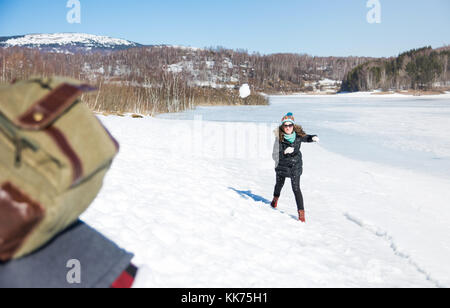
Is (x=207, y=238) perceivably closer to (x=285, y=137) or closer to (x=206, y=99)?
(x=285, y=137)

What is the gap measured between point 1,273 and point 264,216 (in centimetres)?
354

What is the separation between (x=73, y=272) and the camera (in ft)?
5.07

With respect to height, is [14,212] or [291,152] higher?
[14,212]

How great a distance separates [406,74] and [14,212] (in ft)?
378

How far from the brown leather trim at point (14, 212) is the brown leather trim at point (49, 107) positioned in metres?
0.23

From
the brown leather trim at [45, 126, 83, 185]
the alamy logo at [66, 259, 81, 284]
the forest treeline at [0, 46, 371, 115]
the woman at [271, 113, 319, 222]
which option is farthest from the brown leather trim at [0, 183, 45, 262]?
the forest treeline at [0, 46, 371, 115]

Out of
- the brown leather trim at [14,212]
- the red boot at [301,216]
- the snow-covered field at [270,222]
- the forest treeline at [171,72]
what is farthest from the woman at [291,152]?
the forest treeline at [171,72]

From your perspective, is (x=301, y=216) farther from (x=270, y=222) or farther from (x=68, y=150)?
(x=68, y=150)

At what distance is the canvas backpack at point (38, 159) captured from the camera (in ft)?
3.86

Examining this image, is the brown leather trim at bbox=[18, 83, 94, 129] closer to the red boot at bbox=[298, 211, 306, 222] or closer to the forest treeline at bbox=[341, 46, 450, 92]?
the red boot at bbox=[298, 211, 306, 222]

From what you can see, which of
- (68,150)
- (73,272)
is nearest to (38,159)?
(68,150)

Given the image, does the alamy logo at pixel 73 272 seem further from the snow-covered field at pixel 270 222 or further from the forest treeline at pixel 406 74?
the forest treeline at pixel 406 74

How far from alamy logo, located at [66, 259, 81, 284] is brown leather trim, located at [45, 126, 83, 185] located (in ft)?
1.69

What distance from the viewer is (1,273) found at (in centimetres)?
130
